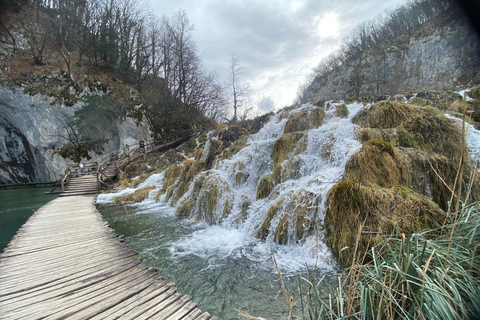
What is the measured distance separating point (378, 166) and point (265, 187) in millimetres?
2921

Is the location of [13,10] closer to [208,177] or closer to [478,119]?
[208,177]

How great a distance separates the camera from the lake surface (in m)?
3.13

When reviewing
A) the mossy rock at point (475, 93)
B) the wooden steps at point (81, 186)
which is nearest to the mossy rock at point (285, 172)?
the mossy rock at point (475, 93)

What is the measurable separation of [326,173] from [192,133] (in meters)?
23.1

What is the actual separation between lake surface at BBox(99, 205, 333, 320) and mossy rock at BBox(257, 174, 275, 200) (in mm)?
1351

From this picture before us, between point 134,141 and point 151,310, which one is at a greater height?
point 134,141

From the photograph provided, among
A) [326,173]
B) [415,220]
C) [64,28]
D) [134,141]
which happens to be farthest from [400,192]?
[64,28]

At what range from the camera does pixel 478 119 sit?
21.0 ft

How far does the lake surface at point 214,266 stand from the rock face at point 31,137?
1850 cm

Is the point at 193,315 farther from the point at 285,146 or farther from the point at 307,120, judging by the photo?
the point at 307,120

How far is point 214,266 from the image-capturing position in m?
4.20

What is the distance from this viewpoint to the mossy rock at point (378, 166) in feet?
14.3

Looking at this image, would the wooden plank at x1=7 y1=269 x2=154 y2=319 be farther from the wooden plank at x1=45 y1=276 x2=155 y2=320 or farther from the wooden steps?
the wooden steps

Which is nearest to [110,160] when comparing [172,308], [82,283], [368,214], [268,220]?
[82,283]
